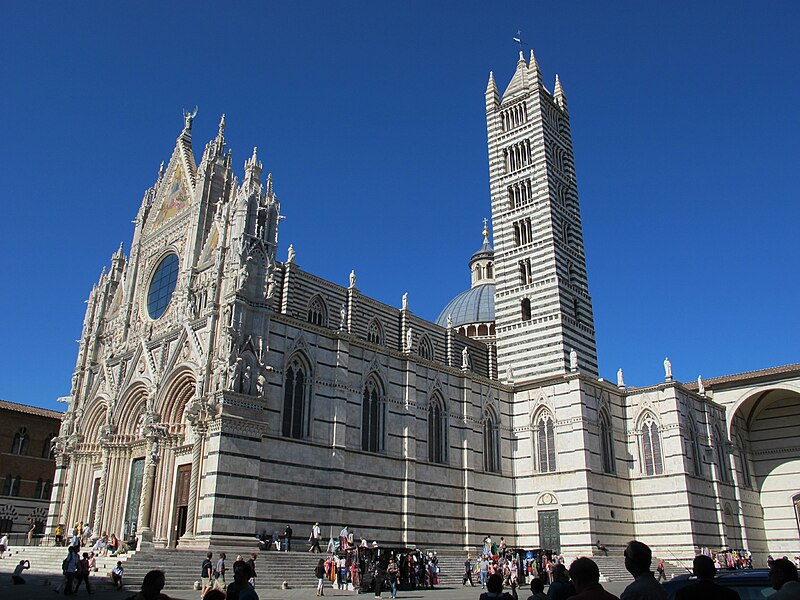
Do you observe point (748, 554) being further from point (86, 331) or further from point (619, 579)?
point (86, 331)

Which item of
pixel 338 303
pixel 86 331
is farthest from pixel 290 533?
pixel 86 331

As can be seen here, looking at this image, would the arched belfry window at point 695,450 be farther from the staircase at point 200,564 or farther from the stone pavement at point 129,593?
the staircase at point 200,564

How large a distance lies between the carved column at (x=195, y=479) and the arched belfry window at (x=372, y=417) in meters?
7.27

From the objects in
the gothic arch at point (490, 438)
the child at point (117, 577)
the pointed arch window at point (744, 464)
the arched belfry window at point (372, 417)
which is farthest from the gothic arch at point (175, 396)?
the pointed arch window at point (744, 464)

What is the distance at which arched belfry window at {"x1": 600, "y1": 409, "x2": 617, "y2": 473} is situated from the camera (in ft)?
114

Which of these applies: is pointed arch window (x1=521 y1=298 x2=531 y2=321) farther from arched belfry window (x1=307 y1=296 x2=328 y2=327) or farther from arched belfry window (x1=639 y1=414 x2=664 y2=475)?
arched belfry window (x1=307 y1=296 x2=328 y2=327)

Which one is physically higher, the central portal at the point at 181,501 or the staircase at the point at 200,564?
the central portal at the point at 181,501

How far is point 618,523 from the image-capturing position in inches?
1330

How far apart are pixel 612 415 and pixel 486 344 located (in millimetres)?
9796

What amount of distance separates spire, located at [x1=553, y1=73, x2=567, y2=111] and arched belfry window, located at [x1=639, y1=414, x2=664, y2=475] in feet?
68.7

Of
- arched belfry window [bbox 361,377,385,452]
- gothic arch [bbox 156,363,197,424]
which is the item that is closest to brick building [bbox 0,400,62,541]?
gothic arch [bbox 156,363,197,424]

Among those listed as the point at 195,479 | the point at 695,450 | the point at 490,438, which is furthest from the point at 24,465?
the point at 695,450

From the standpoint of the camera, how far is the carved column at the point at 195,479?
924 inches

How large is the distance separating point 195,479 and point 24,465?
66.2 feet
